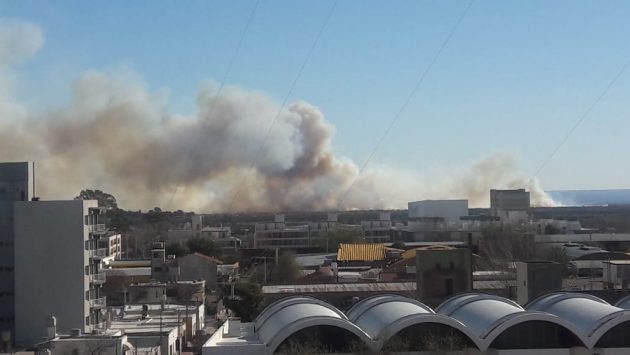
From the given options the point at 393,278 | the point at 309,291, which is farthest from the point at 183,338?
the point at 393,278

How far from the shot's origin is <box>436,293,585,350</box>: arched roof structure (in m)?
11.0

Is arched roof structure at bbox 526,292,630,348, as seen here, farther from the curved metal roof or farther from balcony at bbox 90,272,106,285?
balcony at bbox 90,272,106,285

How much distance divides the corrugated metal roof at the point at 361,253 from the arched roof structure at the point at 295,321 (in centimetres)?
1863

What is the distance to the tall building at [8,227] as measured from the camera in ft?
56.9

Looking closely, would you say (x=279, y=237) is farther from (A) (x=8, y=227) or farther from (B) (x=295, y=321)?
(B) (x=295, y=321)

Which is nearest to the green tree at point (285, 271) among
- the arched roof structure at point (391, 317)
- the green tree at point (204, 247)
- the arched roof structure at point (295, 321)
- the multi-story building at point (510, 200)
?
the green tree at point (204, 247)

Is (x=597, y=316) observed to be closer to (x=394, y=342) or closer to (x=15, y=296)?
(x=394, y=342)

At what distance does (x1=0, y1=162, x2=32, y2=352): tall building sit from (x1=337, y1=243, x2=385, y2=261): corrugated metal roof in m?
15.4

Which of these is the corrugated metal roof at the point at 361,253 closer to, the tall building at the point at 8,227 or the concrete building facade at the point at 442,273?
the concrete building facade at the point at 442,273

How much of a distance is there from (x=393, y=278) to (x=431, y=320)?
45.9 feet

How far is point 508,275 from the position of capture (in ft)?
75.5

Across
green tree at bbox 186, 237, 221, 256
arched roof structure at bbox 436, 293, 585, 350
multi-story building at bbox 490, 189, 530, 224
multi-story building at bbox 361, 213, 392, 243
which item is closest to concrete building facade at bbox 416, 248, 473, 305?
arched roof structure at bbox 436, 293, 585, 350

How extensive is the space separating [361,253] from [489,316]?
2060 cm

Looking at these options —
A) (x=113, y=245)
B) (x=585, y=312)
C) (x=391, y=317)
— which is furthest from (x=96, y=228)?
(x=113, y=245)
